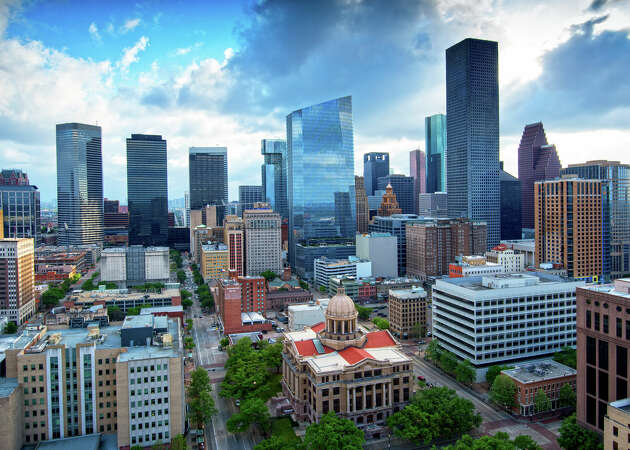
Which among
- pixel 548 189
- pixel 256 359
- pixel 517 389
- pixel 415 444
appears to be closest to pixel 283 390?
pixel 256 359

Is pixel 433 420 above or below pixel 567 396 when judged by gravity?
below

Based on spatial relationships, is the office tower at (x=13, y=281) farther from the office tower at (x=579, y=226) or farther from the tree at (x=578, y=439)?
the office tower at (x=579, y=226)

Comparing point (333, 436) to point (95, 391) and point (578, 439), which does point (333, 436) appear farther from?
point (95, 391)

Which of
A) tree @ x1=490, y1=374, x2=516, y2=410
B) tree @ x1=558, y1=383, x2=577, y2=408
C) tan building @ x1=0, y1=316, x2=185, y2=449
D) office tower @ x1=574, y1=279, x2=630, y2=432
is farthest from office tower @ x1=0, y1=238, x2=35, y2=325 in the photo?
office tower @ x1=574, y1=279, x2=630, y2=432

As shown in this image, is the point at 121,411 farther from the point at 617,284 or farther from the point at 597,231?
the point at 597,231

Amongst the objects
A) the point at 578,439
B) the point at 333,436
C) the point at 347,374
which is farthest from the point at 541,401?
the point at 333,436

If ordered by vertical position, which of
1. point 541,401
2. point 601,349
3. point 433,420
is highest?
point 601,349
